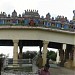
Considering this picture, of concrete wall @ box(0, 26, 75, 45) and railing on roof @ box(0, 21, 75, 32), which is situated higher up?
railing on roof @ box(0, 21, 75, 32)

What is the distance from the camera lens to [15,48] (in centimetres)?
3250

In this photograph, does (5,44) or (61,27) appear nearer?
(61,27)

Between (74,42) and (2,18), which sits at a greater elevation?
(2,18)

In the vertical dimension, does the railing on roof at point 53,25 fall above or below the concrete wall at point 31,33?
above

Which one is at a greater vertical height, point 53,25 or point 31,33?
point 53,25

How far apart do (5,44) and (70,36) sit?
9.66m

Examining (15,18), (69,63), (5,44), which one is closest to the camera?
(15,18)

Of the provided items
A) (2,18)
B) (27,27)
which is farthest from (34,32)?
(2,18)

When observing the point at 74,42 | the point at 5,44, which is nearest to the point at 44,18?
the point at 74,42

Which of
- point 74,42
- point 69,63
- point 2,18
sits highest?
point 2,18

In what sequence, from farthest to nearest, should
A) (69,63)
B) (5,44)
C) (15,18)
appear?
(5,44), (69,63), (15,18)

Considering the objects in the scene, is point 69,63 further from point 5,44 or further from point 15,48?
point 5,44

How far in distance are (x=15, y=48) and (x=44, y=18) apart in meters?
3.89

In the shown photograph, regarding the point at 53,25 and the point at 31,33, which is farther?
the point at 53,25
